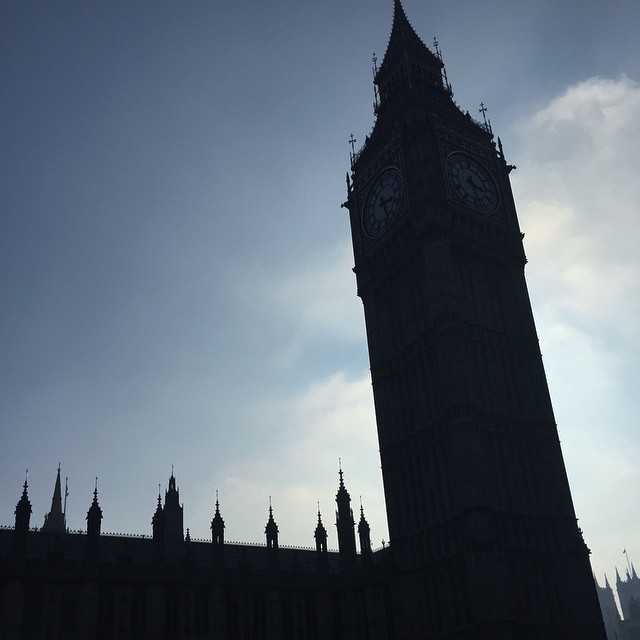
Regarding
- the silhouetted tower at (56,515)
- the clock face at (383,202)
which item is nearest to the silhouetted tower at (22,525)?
the clock face at (383,202)

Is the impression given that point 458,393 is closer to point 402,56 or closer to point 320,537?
point 320,537

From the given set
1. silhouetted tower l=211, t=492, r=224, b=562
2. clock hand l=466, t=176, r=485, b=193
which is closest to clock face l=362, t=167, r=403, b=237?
clock hand l=466, t=176, r=485, b=193

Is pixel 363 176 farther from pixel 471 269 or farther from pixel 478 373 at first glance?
pixel 478 373

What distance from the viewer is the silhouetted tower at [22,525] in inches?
1975

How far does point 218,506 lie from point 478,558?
19.8 m

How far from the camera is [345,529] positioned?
211ft

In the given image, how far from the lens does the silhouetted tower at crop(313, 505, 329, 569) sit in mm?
61812

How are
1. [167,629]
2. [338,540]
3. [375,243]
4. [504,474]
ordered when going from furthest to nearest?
[375,243], [338,540], [504,474], [167,629]

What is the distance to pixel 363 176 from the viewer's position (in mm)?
77062

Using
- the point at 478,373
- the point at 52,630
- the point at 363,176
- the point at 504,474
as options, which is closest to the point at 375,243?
the point at 363,176

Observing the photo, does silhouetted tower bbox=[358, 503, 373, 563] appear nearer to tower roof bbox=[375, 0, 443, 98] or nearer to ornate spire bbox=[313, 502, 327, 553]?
ornate spire bbox=[313, 502, 327, 553]

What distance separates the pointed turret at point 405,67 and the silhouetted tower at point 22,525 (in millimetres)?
50420

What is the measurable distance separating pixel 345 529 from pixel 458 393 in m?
15.3

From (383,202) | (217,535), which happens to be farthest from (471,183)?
(217,535)
